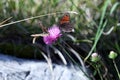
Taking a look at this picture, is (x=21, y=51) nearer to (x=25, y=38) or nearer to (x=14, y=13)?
(x=25, y=38)

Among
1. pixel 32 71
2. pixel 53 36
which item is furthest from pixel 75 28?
pixel 53 36

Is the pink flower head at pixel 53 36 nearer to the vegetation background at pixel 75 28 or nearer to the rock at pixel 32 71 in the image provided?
the rock at pixel 32 71

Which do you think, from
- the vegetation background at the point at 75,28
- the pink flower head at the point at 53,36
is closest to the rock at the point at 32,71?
the vegetation background at the point at 75,28

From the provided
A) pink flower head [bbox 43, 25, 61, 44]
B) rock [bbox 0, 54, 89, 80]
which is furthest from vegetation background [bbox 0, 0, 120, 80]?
pink flower head [bbox 43, 25, 61, 44]

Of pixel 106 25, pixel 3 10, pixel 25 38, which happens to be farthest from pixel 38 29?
pixel 106 25

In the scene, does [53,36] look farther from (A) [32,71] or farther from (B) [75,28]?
(B) [75,28]

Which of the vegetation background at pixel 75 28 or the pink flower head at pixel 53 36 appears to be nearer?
the pink flower head at pixel 53 36
